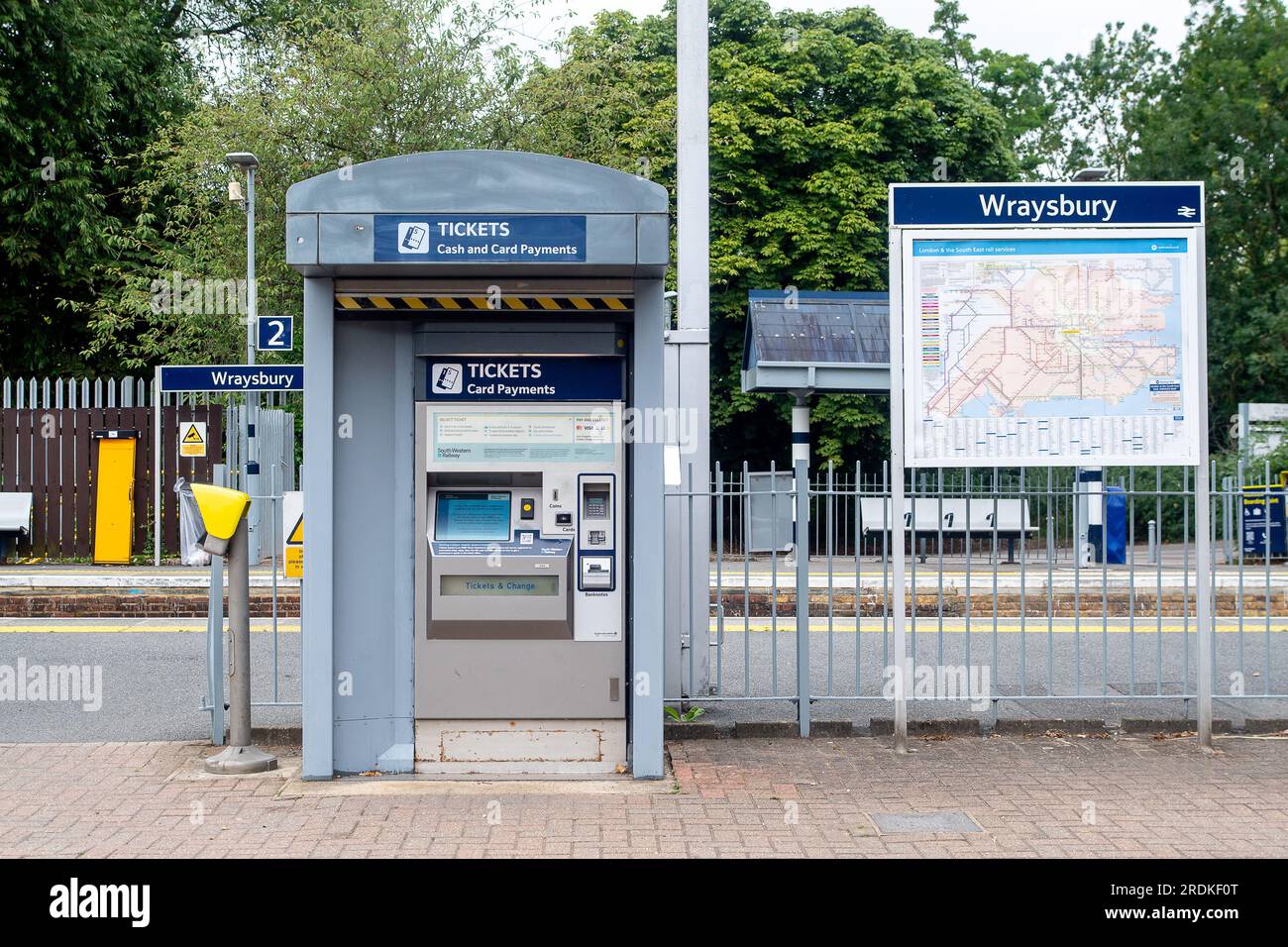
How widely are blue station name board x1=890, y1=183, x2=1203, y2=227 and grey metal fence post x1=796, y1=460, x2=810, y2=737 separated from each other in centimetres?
169

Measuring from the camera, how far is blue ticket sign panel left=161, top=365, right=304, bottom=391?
345 inches

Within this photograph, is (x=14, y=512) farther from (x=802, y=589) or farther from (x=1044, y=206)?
(x=1044, y=206)

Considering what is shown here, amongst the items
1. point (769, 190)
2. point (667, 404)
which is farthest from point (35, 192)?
point (667, 404)

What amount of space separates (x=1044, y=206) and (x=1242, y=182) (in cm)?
2641

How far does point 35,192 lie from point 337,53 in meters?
7.18

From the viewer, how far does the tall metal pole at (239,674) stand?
7281mm

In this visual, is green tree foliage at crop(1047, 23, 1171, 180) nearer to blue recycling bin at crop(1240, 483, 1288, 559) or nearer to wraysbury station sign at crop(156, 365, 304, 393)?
blue recycling bin at crop(1240, 483, 1288, 559)

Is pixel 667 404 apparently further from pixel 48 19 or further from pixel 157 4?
pixel 157 4

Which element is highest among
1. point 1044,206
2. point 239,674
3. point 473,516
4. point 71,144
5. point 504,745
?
point 71,144

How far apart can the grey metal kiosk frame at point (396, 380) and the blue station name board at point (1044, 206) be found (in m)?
1.98

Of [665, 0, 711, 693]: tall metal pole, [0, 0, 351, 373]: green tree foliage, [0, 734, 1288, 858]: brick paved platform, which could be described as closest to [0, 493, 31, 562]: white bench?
[0, 0, 351, 373]: green tree foliage

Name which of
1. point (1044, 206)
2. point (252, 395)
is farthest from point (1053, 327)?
point (252, 395)

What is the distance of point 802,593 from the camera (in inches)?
322

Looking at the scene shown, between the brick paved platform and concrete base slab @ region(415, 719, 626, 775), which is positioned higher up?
concrete base slab @ region(415, 719, 626, 775)
